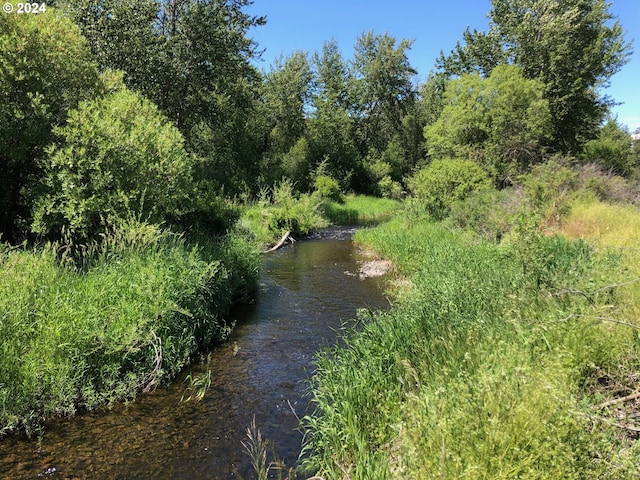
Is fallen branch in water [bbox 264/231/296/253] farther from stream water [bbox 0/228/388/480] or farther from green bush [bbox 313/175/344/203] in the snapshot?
green bush [bbox 313/175/344/203]

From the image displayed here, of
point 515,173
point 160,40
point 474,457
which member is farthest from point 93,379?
point 515,173

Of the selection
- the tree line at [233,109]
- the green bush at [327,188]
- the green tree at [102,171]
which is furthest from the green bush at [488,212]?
the green bush at [327,188]

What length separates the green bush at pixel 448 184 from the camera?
1816cm

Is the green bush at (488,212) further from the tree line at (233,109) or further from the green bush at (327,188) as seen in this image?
the green bush at (327,188)

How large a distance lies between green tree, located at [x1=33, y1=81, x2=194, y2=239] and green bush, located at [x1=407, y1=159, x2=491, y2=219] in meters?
12.2

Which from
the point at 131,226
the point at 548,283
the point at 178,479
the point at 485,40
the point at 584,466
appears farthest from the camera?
the point at 485,40

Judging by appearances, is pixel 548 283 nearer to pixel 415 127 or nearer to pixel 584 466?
pixel 584 466

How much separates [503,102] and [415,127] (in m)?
30.8

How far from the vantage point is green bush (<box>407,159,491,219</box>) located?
59.6 ft

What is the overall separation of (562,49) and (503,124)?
25.9 feet

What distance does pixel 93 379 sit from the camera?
6086 mm

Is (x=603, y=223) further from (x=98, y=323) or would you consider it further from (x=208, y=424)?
(x=98, y=323)

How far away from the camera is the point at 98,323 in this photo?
6.30 m

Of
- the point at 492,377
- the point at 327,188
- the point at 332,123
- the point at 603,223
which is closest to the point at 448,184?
the point at 603,223
